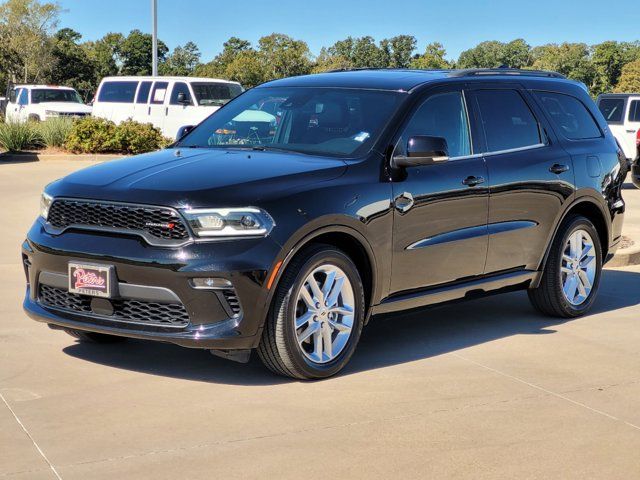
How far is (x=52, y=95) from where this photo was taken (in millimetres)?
33875

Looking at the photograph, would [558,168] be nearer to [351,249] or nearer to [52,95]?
[351,249]

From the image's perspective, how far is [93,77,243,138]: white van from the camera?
87.2 feet

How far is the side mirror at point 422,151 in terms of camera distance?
6.55 metres

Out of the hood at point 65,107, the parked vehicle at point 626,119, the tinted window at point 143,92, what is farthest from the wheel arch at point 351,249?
the hood at point 65,107

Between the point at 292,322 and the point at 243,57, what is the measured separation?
339 feet

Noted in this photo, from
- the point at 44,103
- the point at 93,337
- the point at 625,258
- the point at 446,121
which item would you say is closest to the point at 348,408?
the point at 93,337

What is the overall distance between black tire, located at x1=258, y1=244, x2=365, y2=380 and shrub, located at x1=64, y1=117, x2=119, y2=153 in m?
17.9

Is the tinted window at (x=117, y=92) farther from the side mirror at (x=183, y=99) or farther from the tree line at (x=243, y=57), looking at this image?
the tree line at (x=243, y=57)

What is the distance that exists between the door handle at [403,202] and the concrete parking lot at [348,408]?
96cm

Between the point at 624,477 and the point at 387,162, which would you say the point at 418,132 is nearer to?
the point at 387,162

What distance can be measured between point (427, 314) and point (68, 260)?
3.28 meters

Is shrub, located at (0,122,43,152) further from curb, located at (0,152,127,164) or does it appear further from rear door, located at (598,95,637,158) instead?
rear door, located at (598,95,637,158)

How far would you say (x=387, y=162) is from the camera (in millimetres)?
6609

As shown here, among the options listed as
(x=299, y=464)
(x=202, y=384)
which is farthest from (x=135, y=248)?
(x=299, y=464)
